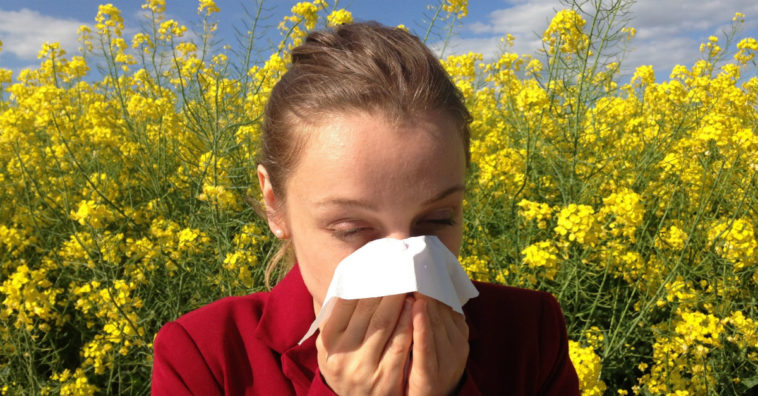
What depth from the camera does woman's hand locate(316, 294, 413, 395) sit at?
2.99 ft

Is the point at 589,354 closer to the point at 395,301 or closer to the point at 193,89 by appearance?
the point at 395,301

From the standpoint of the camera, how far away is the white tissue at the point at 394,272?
0.87 m

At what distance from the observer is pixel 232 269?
7.47 feet

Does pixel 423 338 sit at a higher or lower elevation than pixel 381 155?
lower

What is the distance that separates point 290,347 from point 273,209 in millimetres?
308

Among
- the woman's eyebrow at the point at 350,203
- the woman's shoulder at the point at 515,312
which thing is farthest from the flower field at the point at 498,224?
the woman's eyebrow at the point at 350,203

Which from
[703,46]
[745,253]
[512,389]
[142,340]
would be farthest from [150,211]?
[703,46]

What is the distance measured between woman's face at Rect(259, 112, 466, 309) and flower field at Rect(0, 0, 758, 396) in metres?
1.16

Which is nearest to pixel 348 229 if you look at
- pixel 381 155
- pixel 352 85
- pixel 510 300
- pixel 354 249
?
pixel 354 249

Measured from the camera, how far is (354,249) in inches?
38.7

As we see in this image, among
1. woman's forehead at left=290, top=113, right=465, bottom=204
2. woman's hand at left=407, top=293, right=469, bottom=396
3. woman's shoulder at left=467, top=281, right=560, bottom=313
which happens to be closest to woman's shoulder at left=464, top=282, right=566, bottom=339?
woman's shoulder at left=467, top=281, right=560, bottom=313

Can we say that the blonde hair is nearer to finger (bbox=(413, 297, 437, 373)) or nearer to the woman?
the woman

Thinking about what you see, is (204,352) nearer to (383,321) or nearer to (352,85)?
(383,321)

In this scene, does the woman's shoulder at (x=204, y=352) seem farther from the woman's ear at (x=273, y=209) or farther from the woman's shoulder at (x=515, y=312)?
the woman's shoulder at (x=515, y=312)
